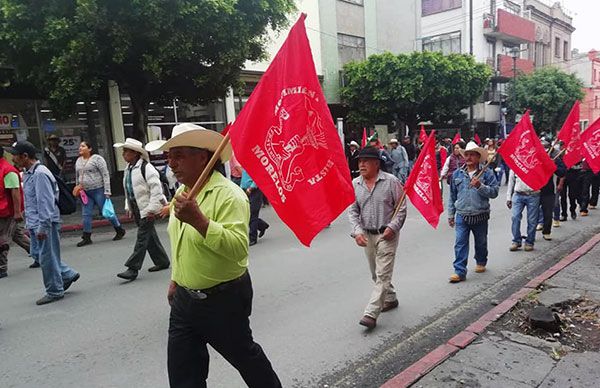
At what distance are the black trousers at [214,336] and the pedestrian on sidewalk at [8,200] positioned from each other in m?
4.58

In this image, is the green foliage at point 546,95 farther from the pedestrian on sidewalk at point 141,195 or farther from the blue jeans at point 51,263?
the blue jeans at point 51,263

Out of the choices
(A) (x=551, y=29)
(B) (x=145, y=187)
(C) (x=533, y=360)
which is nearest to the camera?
(C) (x=533, y=360)

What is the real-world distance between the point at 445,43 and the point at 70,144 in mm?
24749

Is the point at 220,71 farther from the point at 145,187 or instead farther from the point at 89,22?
the point at 145,187

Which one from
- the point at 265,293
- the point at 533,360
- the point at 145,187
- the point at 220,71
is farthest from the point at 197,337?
the point at 220,71

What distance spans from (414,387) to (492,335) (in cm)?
118

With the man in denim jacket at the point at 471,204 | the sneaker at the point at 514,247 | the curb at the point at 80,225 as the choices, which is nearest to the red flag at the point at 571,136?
the sneaker at the point at 514,247

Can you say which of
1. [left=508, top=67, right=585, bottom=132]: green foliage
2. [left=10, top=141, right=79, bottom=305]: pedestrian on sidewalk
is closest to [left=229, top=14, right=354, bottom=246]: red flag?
[left=10, top=141, right=79, bottom=305]: pedestrian on sidewalk

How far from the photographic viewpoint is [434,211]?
204 inches

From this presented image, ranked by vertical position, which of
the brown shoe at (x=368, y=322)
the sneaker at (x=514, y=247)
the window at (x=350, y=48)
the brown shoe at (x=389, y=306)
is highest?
the window at (x=350, y=48)

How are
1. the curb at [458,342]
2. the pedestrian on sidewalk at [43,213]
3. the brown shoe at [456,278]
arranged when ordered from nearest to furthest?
1. the curb at [458,342]
2. the pedestrian on sidewalk at [43,213]
3. the brown shoe at [456,278]

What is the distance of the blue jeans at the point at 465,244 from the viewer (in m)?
5.76

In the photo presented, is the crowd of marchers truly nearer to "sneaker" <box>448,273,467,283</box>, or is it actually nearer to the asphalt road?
"sneaker" <box>448,273,467,283</box>

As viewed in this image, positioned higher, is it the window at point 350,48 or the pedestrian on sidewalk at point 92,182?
the window at point 350,48
